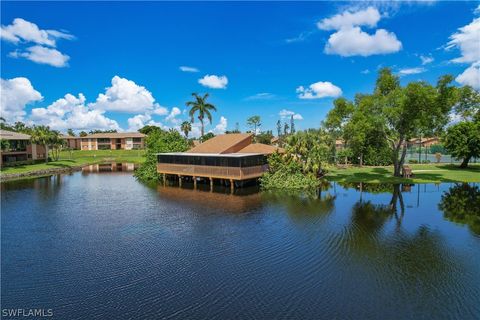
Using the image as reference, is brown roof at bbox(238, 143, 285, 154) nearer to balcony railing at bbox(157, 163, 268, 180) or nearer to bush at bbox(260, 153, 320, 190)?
bush at bbox(260, 153, 320, 190)

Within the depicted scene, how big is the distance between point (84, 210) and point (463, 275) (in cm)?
2450

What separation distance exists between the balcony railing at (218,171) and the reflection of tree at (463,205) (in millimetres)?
17030

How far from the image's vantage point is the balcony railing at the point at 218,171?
3241 cm

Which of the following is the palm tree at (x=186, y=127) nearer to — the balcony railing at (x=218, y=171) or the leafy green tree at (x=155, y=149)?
the leafy green tree at (x=155, y=149)

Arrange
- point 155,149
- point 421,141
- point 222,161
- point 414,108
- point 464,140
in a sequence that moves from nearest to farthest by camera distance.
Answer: point 414,108 → point 222,161 → point 464,140 → point 155,149 → point 421,141

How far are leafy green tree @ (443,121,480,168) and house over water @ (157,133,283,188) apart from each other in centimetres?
2710

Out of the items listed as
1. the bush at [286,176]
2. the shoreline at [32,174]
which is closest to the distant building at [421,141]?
the bush at [286,176]

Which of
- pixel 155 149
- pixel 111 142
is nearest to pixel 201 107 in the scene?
pixel 155 149

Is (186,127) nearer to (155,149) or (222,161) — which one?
(155,149)

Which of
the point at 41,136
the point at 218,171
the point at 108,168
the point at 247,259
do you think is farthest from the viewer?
the point at 108,168

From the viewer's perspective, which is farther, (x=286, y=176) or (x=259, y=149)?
(x=259, y=149)

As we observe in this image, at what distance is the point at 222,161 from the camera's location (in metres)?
33.6

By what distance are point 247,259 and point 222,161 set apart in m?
19.8

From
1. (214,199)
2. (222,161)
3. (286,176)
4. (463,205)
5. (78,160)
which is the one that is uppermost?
(222,161)
